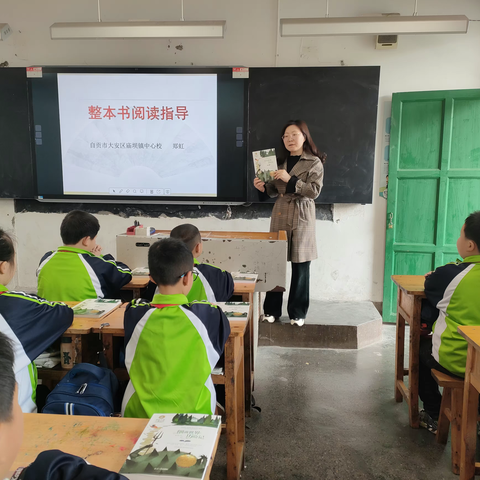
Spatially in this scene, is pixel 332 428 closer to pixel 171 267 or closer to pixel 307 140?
pixel 171 267

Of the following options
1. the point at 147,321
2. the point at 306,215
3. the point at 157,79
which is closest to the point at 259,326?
the point at 306,215

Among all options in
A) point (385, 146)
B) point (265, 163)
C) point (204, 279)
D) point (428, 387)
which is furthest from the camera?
point (385, 146)

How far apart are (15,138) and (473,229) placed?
3.93 metres

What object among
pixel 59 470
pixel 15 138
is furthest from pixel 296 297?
pixel 15 138

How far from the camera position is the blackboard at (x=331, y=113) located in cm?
367

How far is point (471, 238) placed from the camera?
6.06 ft

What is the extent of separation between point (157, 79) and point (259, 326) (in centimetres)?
238

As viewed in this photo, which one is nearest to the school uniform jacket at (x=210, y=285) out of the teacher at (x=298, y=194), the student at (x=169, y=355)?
the student at (x=169, y=355)

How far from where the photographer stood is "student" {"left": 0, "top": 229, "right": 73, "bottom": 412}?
1403 mm

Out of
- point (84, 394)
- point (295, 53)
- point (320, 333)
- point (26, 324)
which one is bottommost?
point (320, 333)

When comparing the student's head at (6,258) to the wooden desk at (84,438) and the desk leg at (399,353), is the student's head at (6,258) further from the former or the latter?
the desk leg at (399,353)

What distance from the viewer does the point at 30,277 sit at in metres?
4.27

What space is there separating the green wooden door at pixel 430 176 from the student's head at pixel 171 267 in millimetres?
2745

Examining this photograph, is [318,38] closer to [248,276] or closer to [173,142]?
[173,142]
